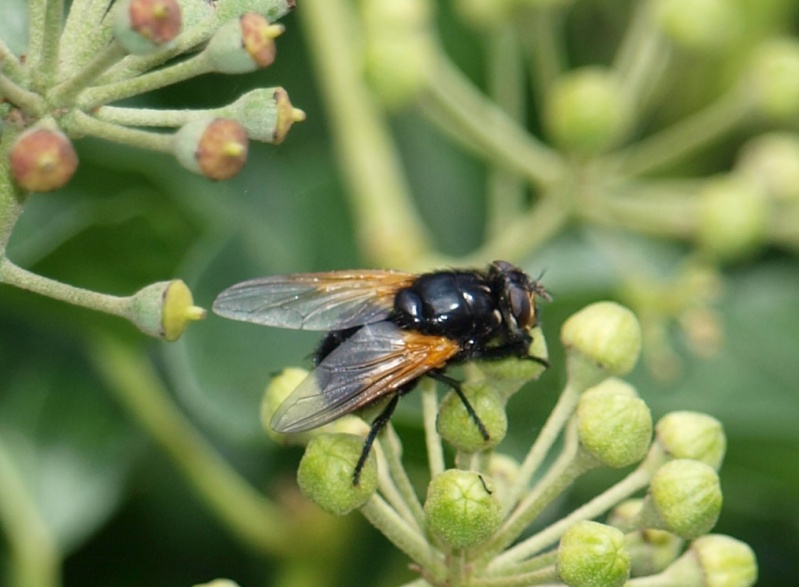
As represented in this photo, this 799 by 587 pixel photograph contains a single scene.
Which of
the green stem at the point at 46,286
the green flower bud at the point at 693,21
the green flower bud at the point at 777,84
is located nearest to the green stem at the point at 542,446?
the green stem at the point at 46,286

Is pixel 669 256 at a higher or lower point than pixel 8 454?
higher

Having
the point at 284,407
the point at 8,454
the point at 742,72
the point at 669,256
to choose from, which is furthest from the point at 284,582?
the point at 742,72

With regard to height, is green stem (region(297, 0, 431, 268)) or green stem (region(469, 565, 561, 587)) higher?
green stem (region(297, 0, 431, 268))

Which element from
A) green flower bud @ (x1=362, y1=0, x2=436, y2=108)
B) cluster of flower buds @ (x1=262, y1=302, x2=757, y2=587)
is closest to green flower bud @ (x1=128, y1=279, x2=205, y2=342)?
cluster of flower buds @ (x1=262, y1=302, x2=757, y2=587)

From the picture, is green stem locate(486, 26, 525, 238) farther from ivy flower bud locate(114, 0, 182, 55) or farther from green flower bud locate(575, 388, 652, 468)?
ivy flower bud locate(114, 0, 182, 55)

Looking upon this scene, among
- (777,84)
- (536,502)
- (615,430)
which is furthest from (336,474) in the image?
(777,84)

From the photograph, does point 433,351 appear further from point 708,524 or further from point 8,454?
point 8,454
